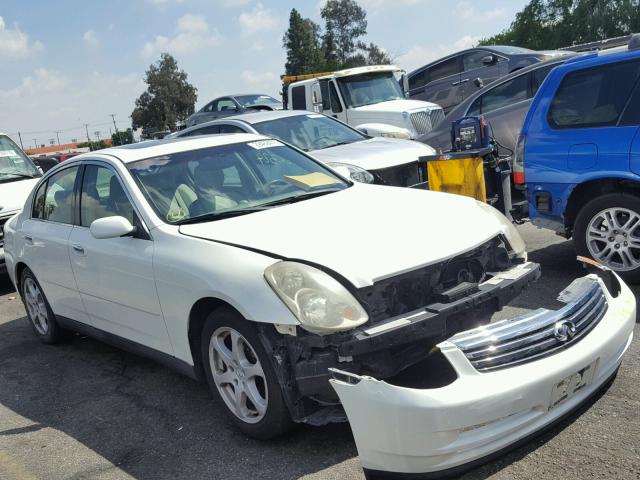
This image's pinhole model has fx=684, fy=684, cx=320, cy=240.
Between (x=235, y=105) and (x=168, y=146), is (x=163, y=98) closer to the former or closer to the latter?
(x=235, y=105)

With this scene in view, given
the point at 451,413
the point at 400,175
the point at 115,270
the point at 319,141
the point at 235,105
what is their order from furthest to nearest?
the point at 235,105
the point at 319,141
the point at 400,175
the point at 115,270
the point at 451,413

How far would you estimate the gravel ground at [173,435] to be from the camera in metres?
3.20

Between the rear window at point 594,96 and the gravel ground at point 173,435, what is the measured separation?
1.40m

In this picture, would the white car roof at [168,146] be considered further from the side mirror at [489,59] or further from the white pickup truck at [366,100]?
the side mirror at [489,59]

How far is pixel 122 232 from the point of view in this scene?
13.6ft

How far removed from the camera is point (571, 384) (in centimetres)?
313

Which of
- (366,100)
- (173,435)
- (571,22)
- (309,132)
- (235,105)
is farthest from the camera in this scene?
(571,22)

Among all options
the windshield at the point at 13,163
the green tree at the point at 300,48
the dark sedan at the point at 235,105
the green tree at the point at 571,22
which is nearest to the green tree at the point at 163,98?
the green tree at the point at 300,48

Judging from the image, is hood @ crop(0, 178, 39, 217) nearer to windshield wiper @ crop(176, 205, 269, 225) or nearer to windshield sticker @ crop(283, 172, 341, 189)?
windshield sticker @ crop(283, 172, 341, 189)

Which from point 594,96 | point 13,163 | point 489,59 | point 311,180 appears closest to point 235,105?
point 489,59

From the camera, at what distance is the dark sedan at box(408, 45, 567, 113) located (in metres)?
14.4

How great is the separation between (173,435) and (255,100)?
17.0 m

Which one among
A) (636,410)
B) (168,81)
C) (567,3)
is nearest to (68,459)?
(636,410)

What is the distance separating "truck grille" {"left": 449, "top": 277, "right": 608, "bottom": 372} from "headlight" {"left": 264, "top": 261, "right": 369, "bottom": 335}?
495 millimetres
